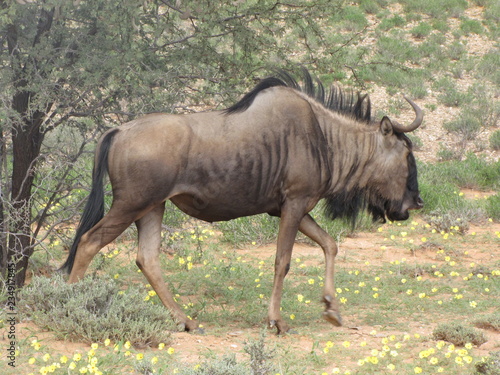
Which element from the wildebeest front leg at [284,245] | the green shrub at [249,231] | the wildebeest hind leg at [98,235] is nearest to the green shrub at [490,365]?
the wildebeest front leg at [284,245]

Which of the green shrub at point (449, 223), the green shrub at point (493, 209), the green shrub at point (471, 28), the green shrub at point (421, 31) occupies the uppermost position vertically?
the green shrub at point (471, 28)

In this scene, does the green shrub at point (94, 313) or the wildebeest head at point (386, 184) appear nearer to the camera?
the green shrub at point (94, 313)

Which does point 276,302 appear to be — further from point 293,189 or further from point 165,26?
point 165,26

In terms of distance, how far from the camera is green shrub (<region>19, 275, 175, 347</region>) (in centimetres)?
498

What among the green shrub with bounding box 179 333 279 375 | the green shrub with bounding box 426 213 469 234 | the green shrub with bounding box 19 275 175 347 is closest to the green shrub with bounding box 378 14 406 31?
the green shrub with bounding box 426 213 469 234

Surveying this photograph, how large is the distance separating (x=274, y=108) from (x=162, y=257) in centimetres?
297

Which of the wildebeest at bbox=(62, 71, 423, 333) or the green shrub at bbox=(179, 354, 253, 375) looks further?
the wildebeest at bbox=(62, 71, 423, 333)

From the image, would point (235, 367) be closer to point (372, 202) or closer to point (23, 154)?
point (372, 202)

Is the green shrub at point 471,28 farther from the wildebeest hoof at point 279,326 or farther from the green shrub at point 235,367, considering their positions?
the green shrub at point 235,367

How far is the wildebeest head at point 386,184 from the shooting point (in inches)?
247

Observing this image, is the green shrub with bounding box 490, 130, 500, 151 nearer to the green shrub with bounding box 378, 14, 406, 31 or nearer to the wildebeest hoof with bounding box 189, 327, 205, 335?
the green shrub with bounding box 378, 14, 406, 31

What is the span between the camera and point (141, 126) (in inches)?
217

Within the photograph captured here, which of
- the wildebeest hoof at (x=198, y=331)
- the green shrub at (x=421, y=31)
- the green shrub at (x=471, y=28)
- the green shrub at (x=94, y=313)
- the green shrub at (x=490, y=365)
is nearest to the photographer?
the green shrub at (x=490, y=365)

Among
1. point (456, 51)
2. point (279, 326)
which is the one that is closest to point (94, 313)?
point (279, 326)
